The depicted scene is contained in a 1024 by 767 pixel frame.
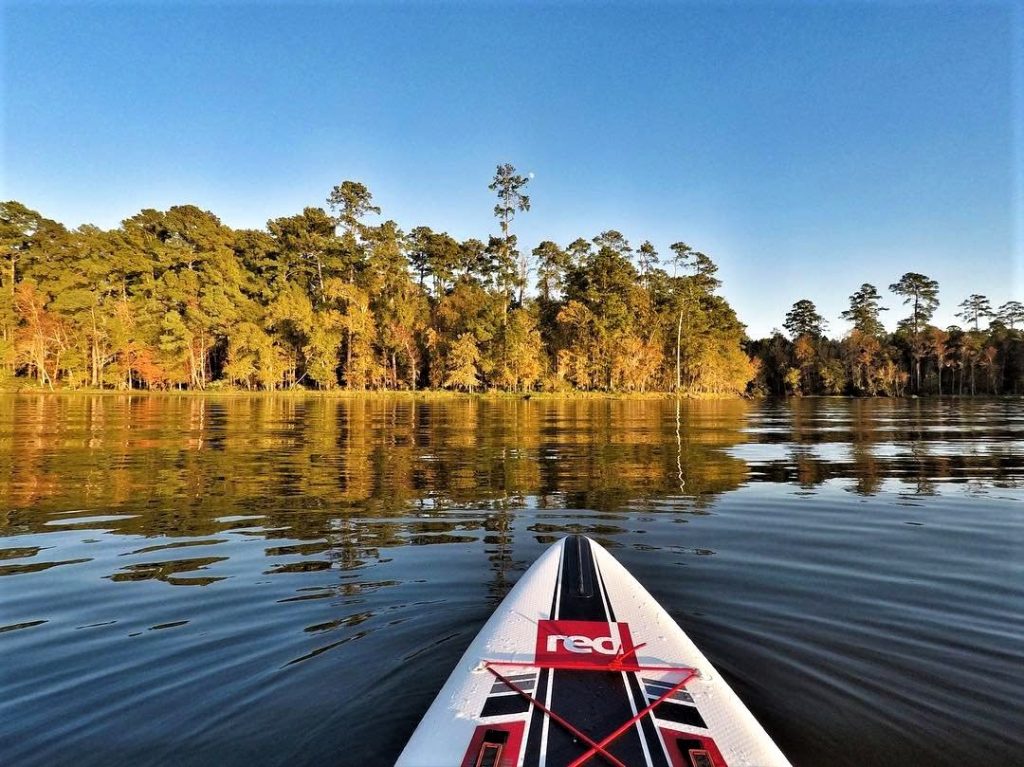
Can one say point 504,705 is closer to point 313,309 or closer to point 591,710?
point 591,710

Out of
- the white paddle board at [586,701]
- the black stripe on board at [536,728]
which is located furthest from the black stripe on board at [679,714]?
the black stripe on board at [536,728]

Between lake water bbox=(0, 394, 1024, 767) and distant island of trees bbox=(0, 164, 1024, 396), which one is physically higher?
distant island of trees bbox=(0, 164, 1024, 396)

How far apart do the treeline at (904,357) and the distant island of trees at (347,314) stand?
17.6 inches

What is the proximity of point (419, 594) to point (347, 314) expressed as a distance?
51703mm

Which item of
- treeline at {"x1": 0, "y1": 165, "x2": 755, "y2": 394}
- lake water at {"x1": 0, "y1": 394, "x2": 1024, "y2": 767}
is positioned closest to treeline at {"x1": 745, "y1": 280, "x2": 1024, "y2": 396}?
treeline at {"x1": 0, "y1": 165, "x2": 755, "y2": 394}

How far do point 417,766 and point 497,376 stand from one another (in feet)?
174

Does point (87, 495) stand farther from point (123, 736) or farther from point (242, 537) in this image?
point (123, 736)

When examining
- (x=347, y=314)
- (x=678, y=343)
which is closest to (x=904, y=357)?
(x=678, y=343)

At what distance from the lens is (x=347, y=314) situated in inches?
2110

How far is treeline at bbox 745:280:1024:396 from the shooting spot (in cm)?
7088

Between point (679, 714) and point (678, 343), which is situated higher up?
point (678, 343)

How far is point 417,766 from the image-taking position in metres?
2.32

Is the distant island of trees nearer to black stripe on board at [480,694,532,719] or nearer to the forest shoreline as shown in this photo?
the forest shoreline

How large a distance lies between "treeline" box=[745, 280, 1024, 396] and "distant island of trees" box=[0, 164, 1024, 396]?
0.45 metres
